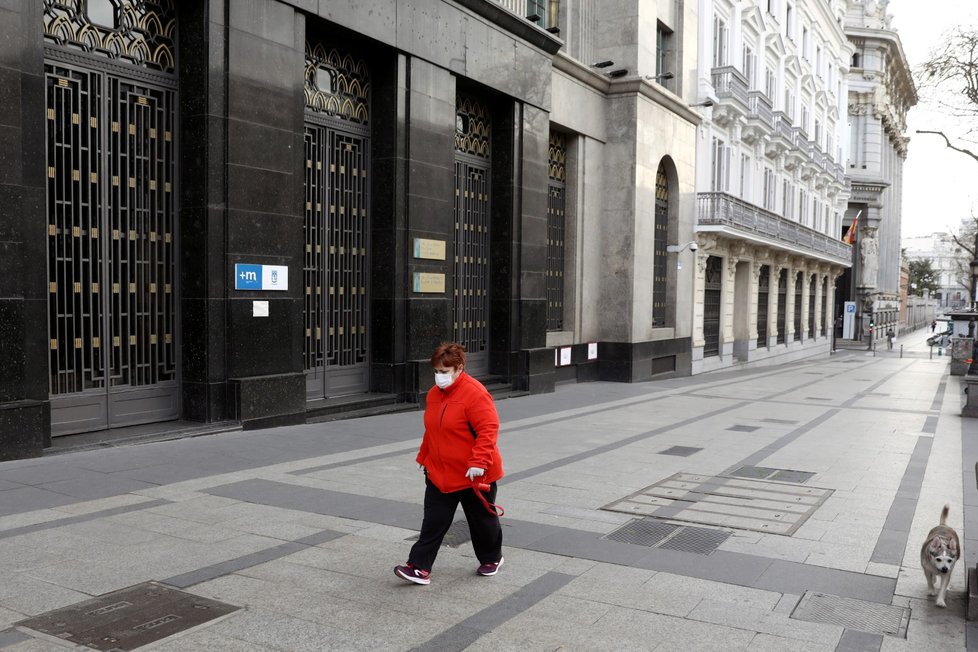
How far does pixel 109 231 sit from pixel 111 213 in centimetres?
21

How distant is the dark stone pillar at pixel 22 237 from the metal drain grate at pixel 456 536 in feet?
15.2

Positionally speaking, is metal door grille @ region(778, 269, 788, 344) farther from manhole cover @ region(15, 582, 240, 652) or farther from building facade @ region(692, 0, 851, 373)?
manhole cover @ region(15, 582, 240, 652)

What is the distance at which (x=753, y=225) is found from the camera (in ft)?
95.7

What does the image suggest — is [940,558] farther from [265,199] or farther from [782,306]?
[782,306]

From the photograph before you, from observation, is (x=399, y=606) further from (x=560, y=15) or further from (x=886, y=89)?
(x=886, y=89)

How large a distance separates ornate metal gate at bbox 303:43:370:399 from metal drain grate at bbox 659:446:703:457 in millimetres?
5330

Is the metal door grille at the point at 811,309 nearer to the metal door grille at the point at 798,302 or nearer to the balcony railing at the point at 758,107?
the metal door grille at the point at 798,302

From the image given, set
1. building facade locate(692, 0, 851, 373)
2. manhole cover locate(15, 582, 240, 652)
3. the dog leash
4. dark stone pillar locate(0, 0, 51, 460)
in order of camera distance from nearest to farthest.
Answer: manhole cover locate(15, 582, 240, 652) < the dog leash < dark stone pillar locate(0, 0, 51, 460) < building facade locate(692, 0, 851, 373)

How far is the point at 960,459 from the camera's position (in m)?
10.6

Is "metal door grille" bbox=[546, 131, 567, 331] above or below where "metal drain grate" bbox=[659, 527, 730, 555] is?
above

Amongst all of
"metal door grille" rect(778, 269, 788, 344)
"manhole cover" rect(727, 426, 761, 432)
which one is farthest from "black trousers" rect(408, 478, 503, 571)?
"metal door grille" rect(778, 269, 788, 344)

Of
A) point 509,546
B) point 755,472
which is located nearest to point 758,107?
point 755,472

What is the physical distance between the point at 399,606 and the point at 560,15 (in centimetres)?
1849

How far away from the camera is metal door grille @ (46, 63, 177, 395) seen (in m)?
9.35
